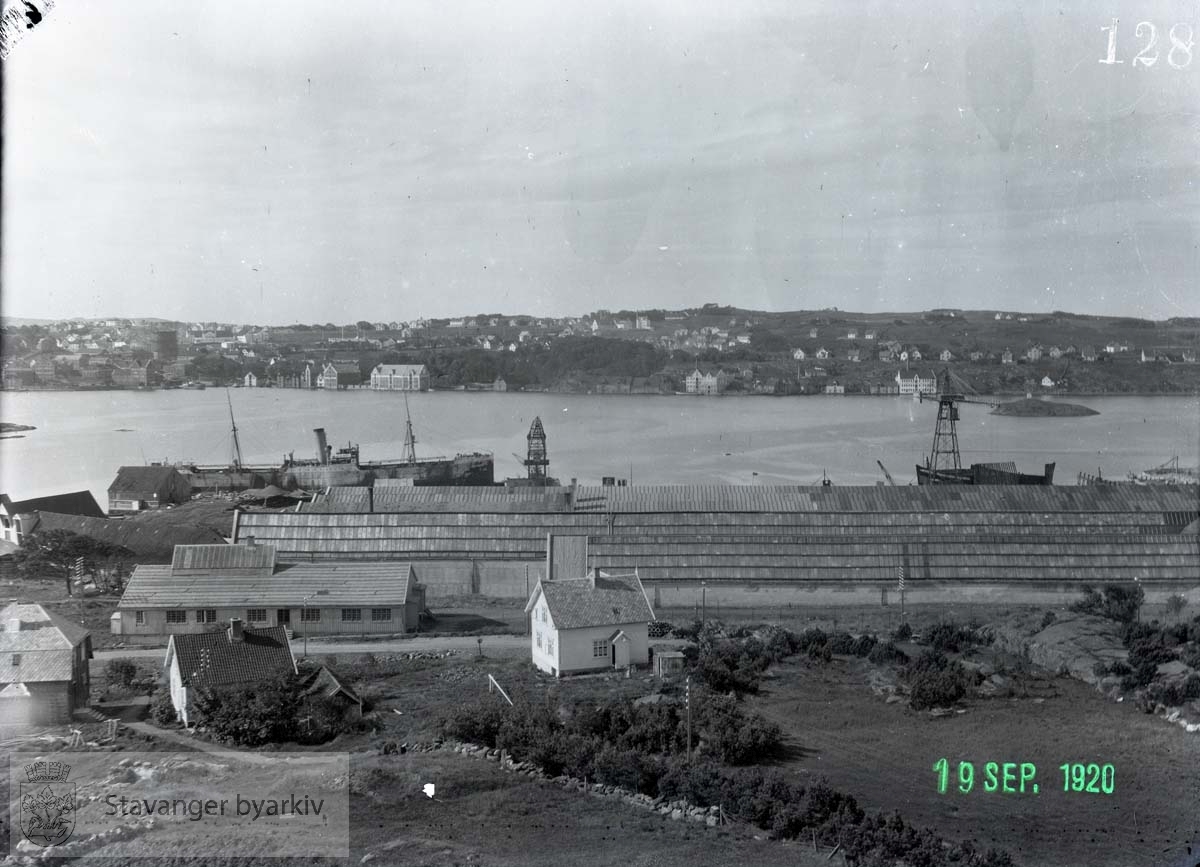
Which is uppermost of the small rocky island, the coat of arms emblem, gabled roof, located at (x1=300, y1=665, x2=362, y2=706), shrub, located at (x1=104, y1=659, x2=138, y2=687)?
the small rocky island

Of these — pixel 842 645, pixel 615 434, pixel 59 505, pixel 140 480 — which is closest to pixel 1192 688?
pixel 842 645

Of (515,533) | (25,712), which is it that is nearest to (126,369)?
(515,533)

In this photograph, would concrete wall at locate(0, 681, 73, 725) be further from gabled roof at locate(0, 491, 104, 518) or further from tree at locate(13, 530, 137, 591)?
gabled roof at locate(0, 491, 104, 518)

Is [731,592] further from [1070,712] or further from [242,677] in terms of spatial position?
[242,677]

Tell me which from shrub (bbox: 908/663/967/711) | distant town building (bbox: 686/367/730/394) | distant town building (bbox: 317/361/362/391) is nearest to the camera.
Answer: shrub (bbox: 908/663/967/711)

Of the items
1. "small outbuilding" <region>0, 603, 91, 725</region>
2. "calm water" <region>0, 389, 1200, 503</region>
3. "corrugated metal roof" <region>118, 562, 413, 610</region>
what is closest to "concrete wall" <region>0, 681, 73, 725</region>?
"small outbuilding" <region>0, 603, 91, 725</region>

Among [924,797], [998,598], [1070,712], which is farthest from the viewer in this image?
[998,598]
